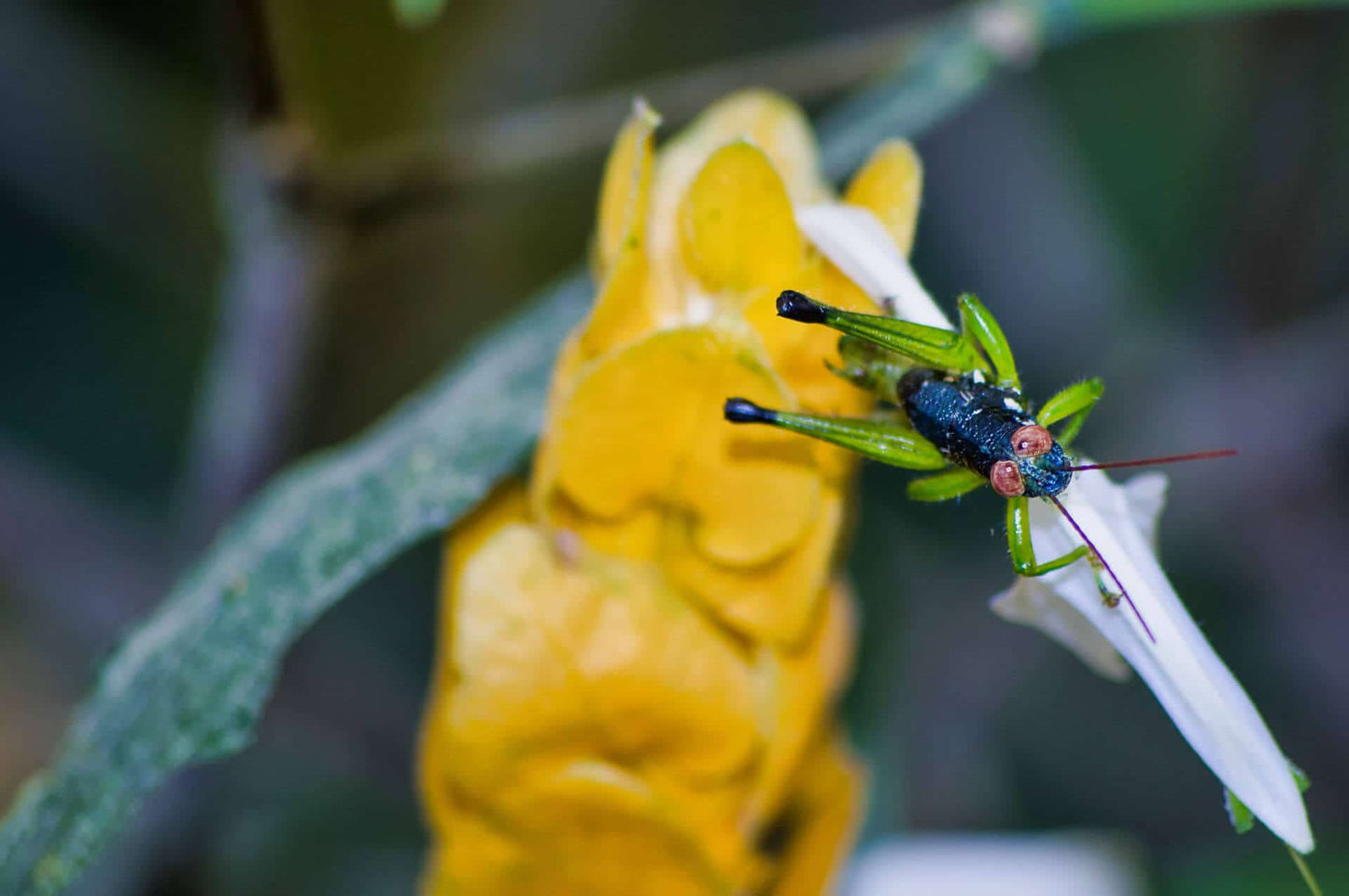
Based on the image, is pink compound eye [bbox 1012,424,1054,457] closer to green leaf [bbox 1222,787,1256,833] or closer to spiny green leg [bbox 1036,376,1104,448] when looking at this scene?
spiny green leg [bbox 1036,376,1104,448]

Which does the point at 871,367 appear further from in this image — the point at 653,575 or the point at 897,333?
the point at 653,575

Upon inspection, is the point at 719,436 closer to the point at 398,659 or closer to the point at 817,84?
the point at 817,84

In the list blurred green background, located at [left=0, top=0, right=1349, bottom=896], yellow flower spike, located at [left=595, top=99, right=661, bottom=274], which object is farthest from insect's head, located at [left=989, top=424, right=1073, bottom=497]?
blurred green background, located at [left=0, top=0, right=1349, bottom=896]

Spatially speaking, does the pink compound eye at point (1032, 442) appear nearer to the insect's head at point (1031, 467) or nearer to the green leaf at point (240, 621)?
the insect's head at point (1031, 467)

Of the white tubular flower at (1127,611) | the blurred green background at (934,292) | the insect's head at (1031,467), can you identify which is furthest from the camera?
the blurred green background at (934,292)

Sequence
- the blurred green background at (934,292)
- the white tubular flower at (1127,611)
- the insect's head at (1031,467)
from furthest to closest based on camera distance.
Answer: the blurred green background at (934,292)
the insect's head at (1031,467)
the white tubular flower at (1127,611)

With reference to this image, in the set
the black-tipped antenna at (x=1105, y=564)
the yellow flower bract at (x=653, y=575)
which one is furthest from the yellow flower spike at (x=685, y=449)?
the black-tipped antenna at (x=1105, y=564)

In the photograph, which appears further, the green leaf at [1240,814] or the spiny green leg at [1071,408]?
the spiny green leg at [1071,408]
